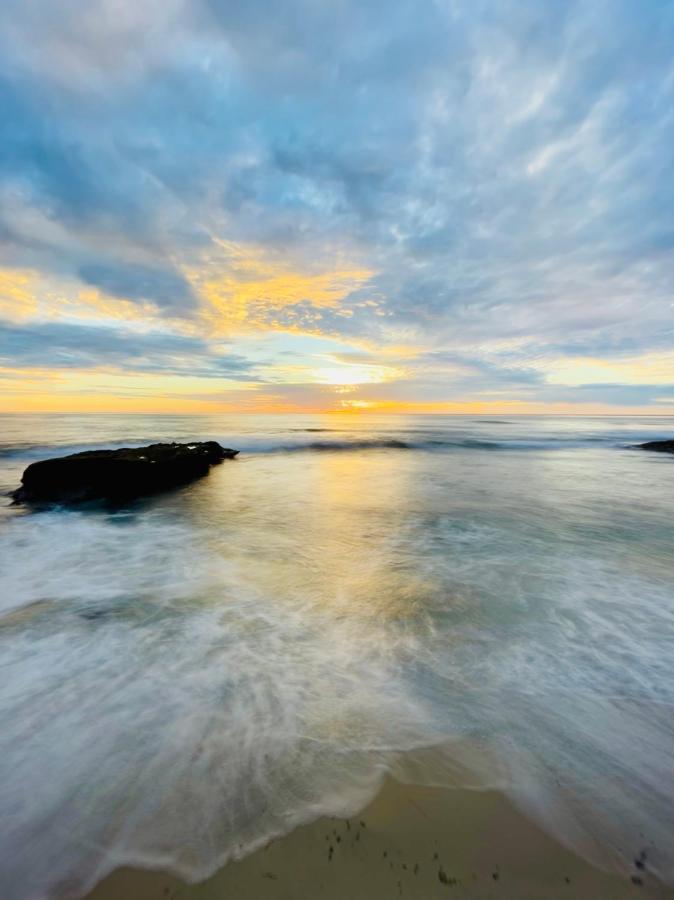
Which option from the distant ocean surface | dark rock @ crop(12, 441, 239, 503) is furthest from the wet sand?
dark rock @ crop(12, 441, 239, 503)

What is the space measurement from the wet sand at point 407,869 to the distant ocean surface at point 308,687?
0.34 feet

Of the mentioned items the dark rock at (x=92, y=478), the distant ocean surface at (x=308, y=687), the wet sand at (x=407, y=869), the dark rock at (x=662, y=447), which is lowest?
the dark rock at (x=662, y=447)

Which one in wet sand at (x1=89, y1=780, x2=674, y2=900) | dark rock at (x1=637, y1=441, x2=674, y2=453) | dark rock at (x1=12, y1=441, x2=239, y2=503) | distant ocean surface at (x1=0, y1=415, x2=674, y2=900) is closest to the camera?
wet sand at (x1=89, y1=780, x2=674, y2=900)

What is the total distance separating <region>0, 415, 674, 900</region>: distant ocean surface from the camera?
8.31 ft

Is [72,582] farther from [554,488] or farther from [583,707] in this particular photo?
[554,488]

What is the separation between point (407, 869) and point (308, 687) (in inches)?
72.2

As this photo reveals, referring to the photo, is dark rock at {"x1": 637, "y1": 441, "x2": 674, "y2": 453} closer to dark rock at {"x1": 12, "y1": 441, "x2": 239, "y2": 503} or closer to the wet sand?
dark rock at {"x1": 12, "y1": 441, "x2": 239, "y2": 503}

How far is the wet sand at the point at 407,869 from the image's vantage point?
210 cm

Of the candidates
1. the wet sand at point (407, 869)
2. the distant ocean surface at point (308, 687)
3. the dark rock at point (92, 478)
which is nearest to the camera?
the wet sand at point (407, 869)

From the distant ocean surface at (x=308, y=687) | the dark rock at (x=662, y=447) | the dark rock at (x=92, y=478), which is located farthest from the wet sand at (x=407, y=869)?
the dark rock at (x=662, y=447)

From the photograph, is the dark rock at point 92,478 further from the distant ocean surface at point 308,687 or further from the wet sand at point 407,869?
the wet sand at point 407,869

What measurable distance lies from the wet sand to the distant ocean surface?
0.34ft

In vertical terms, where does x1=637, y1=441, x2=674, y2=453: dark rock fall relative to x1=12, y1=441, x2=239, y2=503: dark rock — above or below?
below

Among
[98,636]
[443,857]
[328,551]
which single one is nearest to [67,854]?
[443,857]
